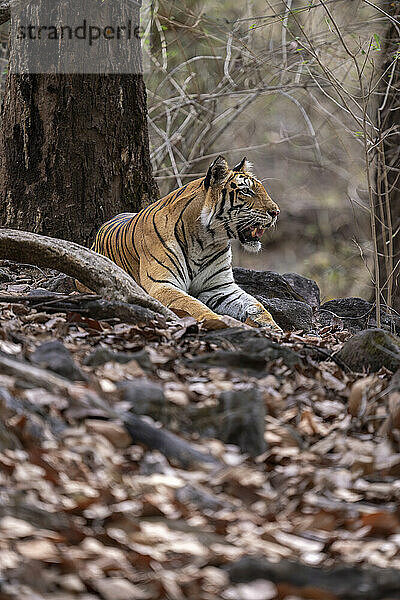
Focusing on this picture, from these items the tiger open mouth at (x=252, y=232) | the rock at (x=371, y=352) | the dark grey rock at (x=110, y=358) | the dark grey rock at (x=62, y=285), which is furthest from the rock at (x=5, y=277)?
the rock at (x=371, y=352)

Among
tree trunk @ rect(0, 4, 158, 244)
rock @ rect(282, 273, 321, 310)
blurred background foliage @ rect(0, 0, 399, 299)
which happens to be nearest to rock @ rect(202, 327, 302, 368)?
blurred background foliage @ rect(0, 0, 399, 299)

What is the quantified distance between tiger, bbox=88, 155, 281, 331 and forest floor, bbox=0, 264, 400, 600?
239cm

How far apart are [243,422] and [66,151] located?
4189 mm

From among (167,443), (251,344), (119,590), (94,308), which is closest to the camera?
(119,590)

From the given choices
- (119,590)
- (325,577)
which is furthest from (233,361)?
(119,590)

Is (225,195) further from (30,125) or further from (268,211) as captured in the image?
(30,125)

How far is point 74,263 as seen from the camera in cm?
402

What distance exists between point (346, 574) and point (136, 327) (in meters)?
1.93

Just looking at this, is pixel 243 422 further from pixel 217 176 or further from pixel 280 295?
pixel 280 295

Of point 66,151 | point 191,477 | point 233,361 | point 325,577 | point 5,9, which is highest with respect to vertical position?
point 5,9

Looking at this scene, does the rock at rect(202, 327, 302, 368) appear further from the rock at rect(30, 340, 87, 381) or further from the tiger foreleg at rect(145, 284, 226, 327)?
the tiger foreleg at rect(145, 284, 226, 327)

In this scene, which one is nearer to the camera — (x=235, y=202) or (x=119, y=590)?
(x=119, y=590)

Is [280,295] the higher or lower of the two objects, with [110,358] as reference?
higher

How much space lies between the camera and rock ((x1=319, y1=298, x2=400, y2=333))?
5.63 metres
